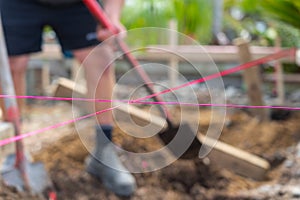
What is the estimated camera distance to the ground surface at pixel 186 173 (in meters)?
2.63

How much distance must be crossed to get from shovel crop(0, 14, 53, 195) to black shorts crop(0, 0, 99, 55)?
33cm

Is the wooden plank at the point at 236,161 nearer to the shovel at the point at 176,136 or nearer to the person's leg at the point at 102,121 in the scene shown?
the shovel at the point at 176,136

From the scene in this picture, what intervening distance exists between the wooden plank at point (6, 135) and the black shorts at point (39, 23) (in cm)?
42

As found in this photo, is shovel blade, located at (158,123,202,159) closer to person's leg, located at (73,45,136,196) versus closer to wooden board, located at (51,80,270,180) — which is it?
wooden board, located at (51,80,270,180)

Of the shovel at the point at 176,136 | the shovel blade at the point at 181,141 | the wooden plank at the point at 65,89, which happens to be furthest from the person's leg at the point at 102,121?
Result: the wooden plank at the point at 65,89

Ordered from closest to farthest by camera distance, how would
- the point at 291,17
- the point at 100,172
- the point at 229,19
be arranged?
the point at 100,172 → the point at 291,17 → the point at 229,19

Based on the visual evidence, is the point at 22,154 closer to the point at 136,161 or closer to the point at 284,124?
the point at 136,161

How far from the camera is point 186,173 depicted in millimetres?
2902

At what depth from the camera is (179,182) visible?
2854 millimetres

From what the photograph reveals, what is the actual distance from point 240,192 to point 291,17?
1556 millimetres

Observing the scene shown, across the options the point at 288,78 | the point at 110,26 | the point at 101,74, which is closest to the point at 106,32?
the point at 110,26

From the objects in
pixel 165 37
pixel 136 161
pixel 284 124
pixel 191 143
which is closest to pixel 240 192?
pixel 191 143

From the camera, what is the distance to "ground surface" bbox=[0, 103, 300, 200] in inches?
103

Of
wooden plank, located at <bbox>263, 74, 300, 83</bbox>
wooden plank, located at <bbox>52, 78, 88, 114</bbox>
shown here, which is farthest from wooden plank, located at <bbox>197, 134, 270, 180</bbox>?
wooden plank, located at <bbox>263, 74, 300, 83</bbox>
